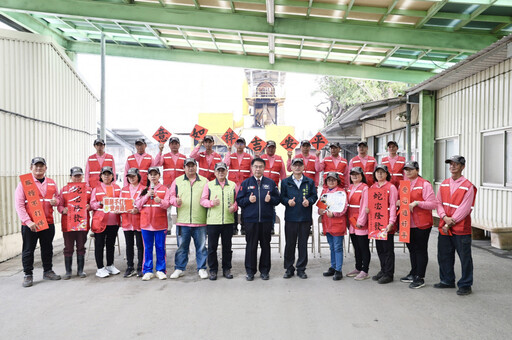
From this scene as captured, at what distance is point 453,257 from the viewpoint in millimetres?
5781

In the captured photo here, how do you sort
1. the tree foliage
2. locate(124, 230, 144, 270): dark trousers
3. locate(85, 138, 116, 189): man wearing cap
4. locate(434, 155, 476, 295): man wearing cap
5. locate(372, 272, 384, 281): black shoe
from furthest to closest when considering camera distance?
the tree foliage < locate(85, 138, 116, 189): man wearing cap < locate(124, 230, 144, 270): dark trousers < locate(372, 272, 384, 281): black shoe < locate(434, 155, 476, 295): man wearing cap

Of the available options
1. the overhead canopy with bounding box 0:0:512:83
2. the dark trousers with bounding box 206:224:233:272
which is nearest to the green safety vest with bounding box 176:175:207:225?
the dark trousers with bounding box 206:224:233:272

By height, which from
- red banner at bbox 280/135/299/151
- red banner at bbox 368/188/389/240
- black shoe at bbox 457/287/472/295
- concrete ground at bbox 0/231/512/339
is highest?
red banner at bbox 280/135/299/151

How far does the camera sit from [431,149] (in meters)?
12.7

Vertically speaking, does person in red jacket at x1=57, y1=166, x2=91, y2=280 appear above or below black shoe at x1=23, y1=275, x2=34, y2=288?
above

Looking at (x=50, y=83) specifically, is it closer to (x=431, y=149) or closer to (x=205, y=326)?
(x=205, y=326)

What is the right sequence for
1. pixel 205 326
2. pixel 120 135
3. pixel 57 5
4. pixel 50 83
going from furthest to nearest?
pixel 120 135 < pixel 57 5 < pixel 50 83 < pixel 205 326

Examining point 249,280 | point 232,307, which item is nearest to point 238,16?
point 249,280

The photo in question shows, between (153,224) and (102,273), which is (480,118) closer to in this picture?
(153,224)

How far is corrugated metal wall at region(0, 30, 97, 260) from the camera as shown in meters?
7.98

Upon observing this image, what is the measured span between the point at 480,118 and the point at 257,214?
7.10 m

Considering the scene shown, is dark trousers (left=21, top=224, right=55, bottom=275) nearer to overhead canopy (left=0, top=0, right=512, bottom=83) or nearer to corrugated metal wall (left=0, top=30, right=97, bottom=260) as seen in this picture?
corrugated metal wall (left=0, top=30, right=97, bottom=260)

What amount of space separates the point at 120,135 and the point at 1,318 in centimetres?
2229

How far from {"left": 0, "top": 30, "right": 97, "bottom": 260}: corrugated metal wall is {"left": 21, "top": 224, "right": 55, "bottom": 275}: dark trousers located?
2.01 m
